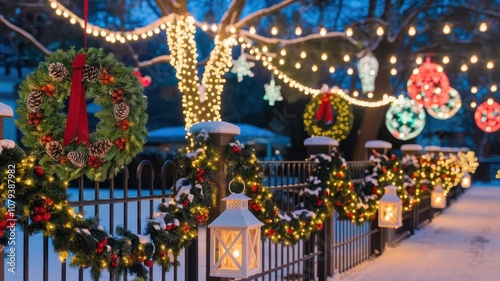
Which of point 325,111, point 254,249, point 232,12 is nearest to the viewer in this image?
point 254,249

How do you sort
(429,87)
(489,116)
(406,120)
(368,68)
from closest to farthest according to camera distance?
(429,87) < (368,68) < (406,120) < (489,116)

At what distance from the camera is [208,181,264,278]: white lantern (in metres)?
6.18

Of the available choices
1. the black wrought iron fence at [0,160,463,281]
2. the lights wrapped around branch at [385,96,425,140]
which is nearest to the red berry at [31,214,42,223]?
the black wrought iron fence at [0,160,463,281]

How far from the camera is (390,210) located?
1224 cm

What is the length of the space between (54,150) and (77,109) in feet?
1.06

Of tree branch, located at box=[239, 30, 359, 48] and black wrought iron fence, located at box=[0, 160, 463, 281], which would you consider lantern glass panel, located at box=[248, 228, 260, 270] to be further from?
tree branch, located at box=[239, 30, 359, 48]

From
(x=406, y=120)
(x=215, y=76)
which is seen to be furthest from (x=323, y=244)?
(x=406, y=120)

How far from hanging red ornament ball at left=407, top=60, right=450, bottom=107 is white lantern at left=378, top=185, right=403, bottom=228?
3921mm

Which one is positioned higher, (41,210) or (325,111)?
(325,111)

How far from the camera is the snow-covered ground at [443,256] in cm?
1080

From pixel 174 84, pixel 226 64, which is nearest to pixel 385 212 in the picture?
pixel 226 64

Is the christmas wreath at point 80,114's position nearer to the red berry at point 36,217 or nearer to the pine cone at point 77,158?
the pine cone at point 77,158

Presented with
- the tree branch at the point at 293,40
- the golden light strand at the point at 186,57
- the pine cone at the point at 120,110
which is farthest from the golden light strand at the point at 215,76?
the pine cone at the point at 120,110

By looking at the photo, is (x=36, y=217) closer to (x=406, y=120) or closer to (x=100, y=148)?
(x=100, y=148)
